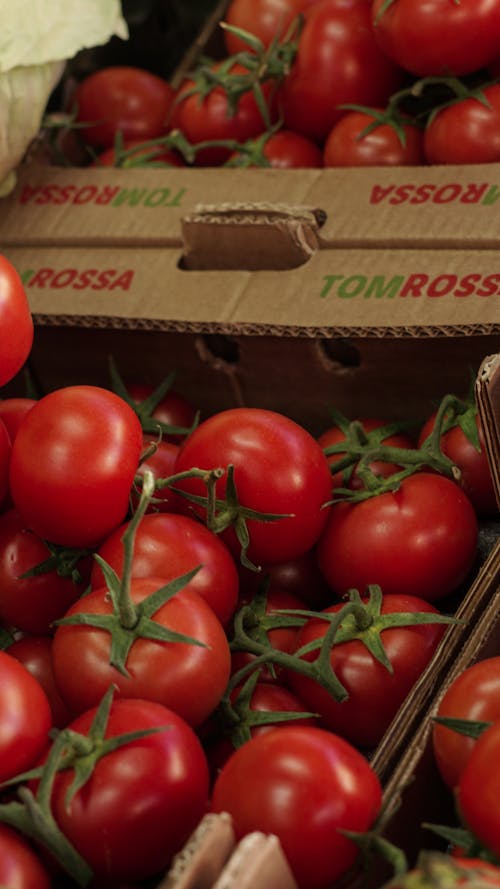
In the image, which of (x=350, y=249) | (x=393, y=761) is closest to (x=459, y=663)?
(x=393, y=761)

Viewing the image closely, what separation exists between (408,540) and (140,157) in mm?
956

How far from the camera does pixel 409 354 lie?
1.58 meters

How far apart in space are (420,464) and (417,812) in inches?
18.0

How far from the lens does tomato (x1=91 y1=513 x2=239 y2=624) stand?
1.14 m

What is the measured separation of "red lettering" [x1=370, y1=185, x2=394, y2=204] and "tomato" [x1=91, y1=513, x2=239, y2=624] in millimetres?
668

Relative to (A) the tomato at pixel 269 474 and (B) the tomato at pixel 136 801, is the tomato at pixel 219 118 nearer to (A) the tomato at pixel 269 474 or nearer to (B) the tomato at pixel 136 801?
(A) the tomato at pixel 269 474

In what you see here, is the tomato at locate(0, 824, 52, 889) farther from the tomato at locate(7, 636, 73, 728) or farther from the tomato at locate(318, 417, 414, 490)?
the tomato at locate(318, 417, 414, 490)

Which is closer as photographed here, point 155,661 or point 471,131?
point 155,661

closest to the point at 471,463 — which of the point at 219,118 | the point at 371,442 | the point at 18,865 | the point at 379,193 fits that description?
the point at 371,442

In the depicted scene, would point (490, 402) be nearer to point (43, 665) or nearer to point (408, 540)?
point (408, 540)

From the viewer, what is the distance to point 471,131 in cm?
166

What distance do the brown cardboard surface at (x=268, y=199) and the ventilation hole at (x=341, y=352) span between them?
0.14m

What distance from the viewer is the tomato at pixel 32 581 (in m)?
1.24

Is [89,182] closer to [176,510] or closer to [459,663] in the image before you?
[176,510]
